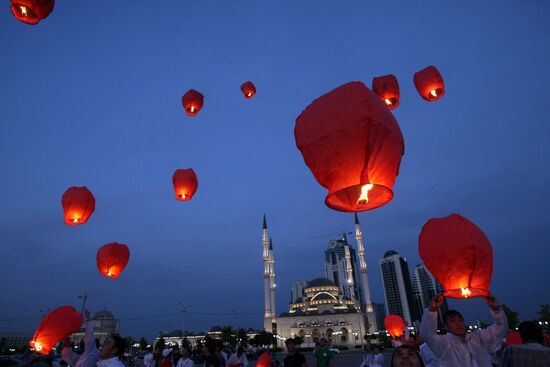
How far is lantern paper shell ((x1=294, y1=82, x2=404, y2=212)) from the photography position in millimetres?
2148

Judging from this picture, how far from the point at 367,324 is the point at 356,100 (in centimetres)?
6692

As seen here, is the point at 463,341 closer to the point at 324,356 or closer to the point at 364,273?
the point at 324,356

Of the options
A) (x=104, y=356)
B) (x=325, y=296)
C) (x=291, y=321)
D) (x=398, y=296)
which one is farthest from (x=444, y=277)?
(x=398, y=296)

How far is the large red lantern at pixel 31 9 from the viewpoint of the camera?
3992 mm

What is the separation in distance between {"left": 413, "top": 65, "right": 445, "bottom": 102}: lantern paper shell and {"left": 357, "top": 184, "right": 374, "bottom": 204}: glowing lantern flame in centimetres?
521

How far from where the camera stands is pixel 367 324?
62.6 m

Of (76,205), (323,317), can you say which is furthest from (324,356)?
(323,317)

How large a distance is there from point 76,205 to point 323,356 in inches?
230

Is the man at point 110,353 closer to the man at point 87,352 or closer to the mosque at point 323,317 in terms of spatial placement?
the man at point 87,352

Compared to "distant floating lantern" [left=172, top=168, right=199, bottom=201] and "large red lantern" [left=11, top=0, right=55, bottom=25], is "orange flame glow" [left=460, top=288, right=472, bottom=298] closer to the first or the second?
"large red lantern" [left=11, top=0, right=55, bottom=25]

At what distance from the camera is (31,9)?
4066mm

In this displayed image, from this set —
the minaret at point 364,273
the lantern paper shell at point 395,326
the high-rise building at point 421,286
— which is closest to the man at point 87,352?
the lantern paper shell at point 395,326

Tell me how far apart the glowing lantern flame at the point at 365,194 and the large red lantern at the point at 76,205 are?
5.29 meters

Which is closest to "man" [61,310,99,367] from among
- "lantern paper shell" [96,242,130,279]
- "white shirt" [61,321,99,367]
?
"white shirt" [61,321,99,367]
